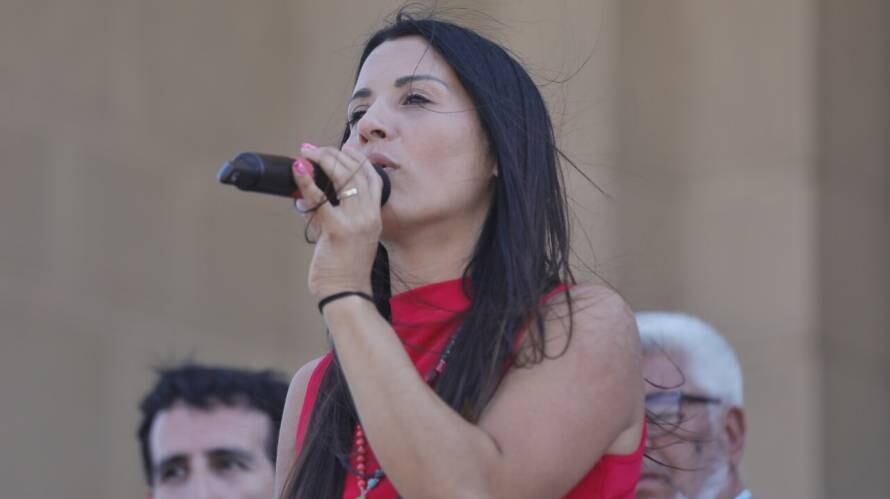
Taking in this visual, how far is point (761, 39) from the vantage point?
6.44 m

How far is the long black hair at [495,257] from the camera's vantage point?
2.63 metres

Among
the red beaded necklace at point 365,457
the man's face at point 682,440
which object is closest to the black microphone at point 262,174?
the red beaded necklace at point 365,457

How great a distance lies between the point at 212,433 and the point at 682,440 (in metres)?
1.39

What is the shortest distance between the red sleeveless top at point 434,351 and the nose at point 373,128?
261 millimetres

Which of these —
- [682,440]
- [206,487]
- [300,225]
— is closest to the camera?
[682,440]

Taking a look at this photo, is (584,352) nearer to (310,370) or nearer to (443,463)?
(443,463)

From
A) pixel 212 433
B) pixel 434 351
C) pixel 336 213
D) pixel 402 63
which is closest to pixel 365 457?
pixel 434 351

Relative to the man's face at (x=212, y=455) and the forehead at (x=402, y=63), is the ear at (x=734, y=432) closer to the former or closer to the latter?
the man's face at (x=212, y=455)

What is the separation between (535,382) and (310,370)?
624 mm

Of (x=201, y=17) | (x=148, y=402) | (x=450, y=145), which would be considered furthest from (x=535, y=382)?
(x=201, y=17)

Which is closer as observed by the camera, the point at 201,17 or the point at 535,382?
the point at 535,382

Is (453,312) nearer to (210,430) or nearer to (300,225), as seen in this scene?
(210,430)

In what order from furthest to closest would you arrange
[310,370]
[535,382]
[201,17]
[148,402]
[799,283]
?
[201,17], [799,283], [148,402], [310,370], [535,382]

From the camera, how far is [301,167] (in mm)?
2494
